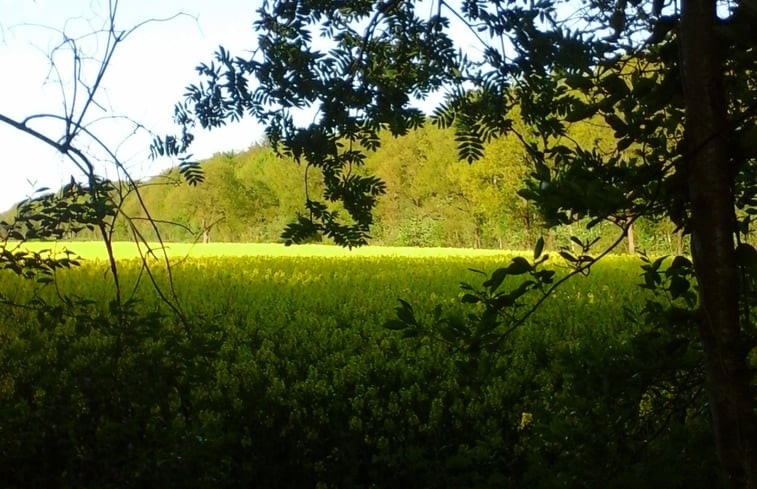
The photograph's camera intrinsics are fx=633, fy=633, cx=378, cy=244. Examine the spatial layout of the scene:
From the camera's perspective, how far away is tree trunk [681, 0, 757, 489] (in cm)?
135

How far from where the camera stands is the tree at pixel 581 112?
137cm

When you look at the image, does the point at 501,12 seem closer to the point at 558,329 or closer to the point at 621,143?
the point at 621,143

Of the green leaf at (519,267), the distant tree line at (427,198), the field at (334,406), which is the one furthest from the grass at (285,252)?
the green leaf at (519,267)

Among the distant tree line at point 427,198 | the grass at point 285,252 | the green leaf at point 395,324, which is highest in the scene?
the distant tree line at point 427,198

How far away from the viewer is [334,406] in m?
4.29

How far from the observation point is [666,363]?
73.4 inches

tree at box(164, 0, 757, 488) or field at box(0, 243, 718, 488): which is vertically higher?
tree at box(164, 0, 757, 488)

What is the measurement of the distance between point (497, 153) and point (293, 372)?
24928 millimetres

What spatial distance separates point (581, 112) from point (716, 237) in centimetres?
47

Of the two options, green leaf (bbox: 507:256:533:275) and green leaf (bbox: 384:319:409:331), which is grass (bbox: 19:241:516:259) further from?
green leaf (bbox: 507:256:533:275)

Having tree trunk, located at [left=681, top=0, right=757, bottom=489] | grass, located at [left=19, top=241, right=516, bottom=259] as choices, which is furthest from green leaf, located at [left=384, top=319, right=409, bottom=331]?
grass, located at [left=19, top=241, right=516, bottom=259]

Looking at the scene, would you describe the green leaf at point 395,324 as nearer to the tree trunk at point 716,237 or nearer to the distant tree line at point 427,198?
the tree trunk at point 716,237

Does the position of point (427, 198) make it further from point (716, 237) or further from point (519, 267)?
point (716, 237)

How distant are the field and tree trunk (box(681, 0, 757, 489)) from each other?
43 centimetres
